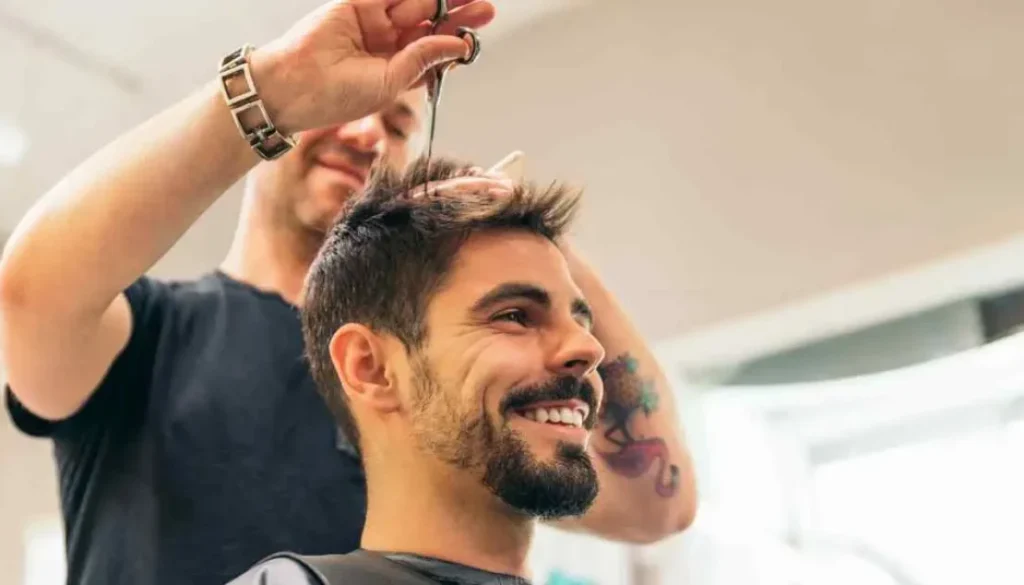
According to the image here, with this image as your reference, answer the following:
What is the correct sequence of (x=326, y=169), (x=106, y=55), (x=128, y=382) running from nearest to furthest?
(x=128, y=382) → (x=326, y=169) → (x=106, y=55)

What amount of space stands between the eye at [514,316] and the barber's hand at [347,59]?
0.61 ft

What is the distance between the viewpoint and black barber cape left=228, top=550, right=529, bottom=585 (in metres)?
0.76

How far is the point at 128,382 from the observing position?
979 millimetres

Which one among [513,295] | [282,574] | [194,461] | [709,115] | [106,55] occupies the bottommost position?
[282,574]

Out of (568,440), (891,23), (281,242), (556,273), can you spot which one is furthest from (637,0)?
(568,440)

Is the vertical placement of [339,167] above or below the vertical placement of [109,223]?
above

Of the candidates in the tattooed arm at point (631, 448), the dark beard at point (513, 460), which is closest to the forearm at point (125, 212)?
the dark beard at point (513, 460)

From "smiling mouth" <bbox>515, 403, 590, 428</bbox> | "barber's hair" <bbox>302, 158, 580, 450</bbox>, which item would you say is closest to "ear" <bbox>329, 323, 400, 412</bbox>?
"barber's hair" <bbox>302, 158, 580, 450</bbox>

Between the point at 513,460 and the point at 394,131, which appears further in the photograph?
the point at 394,131

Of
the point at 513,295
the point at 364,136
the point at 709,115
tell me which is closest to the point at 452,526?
the point at 513,295

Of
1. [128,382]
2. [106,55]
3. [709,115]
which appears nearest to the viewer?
[128,382]

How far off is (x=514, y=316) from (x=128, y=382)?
36cm

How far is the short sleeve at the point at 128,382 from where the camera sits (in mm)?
927

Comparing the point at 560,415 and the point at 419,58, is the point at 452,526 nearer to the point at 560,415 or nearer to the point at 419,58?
the point at 560,415
